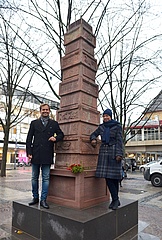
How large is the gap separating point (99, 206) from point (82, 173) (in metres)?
0.75

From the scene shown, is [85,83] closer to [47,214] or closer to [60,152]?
[60,152]

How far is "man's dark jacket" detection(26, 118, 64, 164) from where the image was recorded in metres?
4.38

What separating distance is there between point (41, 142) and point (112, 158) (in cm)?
136

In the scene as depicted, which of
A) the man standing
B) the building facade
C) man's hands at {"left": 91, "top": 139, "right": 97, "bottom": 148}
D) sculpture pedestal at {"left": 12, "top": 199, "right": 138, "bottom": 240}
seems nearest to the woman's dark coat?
man's hands at {"left": 91, "top": 139, "right": 97, "bottom": 148}

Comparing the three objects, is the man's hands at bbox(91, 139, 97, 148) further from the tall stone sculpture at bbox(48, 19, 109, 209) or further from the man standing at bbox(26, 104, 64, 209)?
the man standing at bbox(26, 104, 64, 209)

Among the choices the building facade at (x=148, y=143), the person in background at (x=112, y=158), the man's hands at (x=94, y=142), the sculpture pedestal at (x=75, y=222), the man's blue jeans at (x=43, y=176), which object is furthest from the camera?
the building facade at (x=148, y=143)

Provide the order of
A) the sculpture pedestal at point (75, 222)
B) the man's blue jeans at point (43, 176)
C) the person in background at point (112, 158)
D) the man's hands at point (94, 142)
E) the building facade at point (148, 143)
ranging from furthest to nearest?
the building facade at point (148, 143), the man's hands at point (94, 142), the man's blue jeans at point (43, 176), the person in background at point (112, 158), the sculpture pedestal at point (75, 222)

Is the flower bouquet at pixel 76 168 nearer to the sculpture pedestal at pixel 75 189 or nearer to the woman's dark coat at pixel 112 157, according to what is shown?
the sculpture pedestal at pixel 75 189

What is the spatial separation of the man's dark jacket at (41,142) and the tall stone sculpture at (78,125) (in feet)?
1.31

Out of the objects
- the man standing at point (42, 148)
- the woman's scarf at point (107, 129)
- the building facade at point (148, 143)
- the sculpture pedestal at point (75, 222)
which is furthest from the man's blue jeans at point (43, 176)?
the building facade at point (148, 143)

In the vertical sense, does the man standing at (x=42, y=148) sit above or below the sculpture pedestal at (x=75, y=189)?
above

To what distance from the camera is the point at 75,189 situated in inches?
171

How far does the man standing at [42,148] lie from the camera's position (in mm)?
4379

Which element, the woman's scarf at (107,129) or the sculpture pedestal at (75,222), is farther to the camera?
Answer: the woman's scarf at (107,129)
